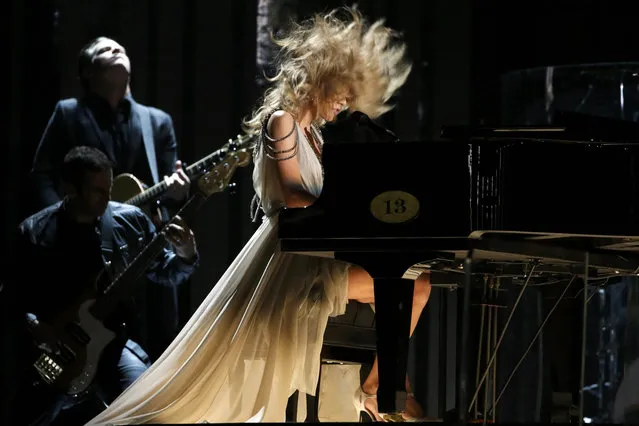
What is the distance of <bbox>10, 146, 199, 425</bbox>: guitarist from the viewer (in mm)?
4199

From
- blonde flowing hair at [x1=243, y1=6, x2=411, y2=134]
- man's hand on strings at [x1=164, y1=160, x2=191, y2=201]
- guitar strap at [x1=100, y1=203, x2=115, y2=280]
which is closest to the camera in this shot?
blonde flowing hair at [x1=243, y1=6, x2=411, y2=134]

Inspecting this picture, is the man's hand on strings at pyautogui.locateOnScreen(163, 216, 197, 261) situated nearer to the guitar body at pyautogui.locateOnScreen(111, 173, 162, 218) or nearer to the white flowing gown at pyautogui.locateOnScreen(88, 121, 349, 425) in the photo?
the guitar body at pyautogui.locateOnScreen(111, 173, 162, 218)

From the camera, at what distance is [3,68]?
4.67 metres

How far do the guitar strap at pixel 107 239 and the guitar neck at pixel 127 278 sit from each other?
5cm

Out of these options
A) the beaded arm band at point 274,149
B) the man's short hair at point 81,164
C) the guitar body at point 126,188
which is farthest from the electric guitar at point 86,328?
the beaded arm band at point 274,149

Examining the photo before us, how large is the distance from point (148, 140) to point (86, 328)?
870mm

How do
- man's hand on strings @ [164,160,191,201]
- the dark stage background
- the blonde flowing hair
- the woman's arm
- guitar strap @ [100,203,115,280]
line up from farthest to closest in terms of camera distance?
the dark stage background → man's hand on strings @ [164,160,191,201] → guitar strap @ [100,203,115,280] → the blonde flowing hair → the woman's arm

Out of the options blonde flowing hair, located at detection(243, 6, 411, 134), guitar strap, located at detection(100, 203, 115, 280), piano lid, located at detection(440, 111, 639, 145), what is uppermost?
blonde flowing hair, located at detection(243, 6, 411, 134)

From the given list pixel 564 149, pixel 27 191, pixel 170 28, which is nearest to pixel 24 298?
pixel 27 191

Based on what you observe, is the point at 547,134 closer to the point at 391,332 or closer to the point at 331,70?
the point at 391,332

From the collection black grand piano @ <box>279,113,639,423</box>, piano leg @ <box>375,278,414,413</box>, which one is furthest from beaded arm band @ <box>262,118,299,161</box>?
piano leg @ <box>375,278,414,413</box>

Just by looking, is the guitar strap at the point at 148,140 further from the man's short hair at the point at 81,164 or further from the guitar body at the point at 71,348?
the guitar body at the point at 71,348

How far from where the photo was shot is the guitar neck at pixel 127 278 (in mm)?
4242

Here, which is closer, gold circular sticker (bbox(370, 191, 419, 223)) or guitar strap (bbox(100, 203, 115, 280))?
gold circular sticker (bbox(370, 191, 419, 223))
